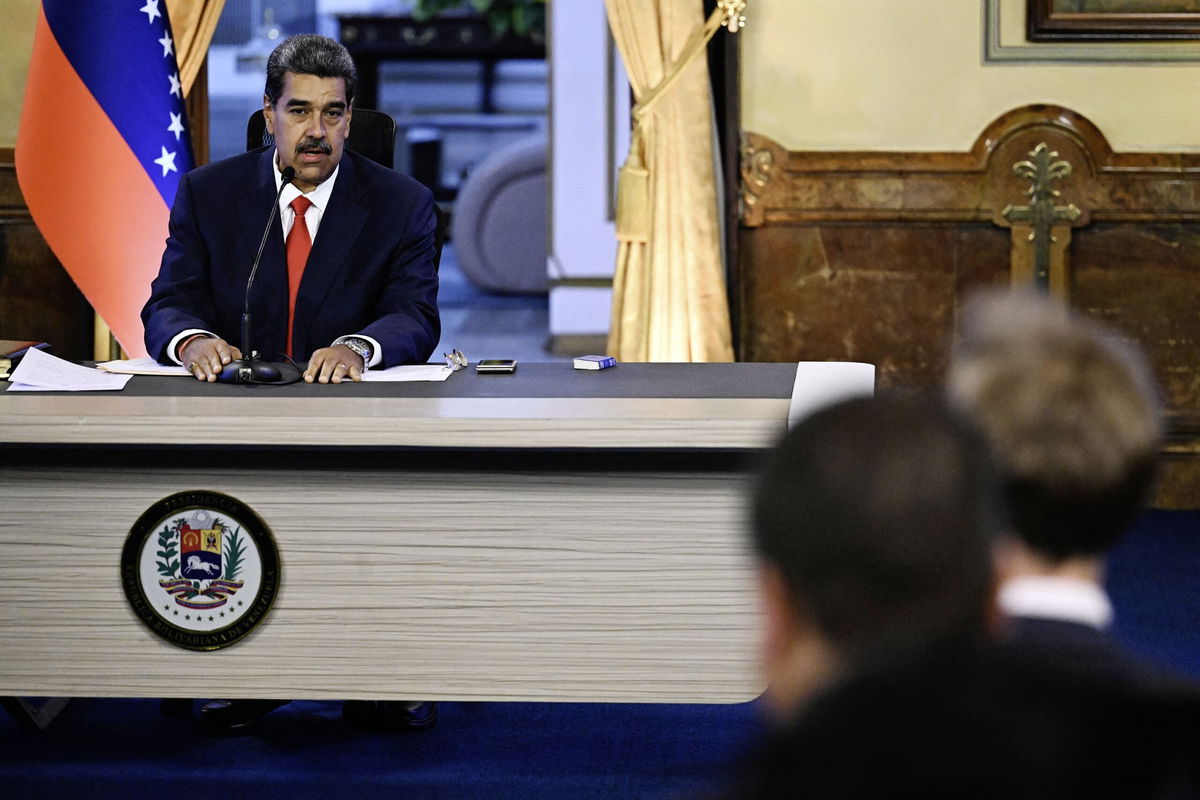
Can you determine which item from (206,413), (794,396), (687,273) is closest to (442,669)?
(206,413)

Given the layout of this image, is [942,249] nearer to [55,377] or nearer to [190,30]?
[190,30]

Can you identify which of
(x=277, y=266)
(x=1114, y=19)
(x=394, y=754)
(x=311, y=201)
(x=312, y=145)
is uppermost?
(x=1114, y=19)

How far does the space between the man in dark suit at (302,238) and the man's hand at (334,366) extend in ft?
0.85

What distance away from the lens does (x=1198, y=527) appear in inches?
177

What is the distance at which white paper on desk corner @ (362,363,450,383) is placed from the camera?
8.86 feet

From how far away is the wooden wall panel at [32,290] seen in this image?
4.70 metres

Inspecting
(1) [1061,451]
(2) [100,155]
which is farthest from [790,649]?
(2) [100,155]

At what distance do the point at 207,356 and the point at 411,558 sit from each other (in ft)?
1.84

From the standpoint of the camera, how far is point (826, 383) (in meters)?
2.57

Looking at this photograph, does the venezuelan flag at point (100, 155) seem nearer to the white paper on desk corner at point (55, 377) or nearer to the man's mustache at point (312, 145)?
the man's mustache at point (312, 145)

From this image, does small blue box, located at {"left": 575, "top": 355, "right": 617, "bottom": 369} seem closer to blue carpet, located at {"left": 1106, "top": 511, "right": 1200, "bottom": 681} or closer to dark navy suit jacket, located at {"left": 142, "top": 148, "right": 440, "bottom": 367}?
dark navy suit jacket, located at {"left": 142, "top": 148, "right": 440, "bottom": 367}

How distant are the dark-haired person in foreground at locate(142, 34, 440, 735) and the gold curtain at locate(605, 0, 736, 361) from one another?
64.1 inches

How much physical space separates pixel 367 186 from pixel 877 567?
8.00 ft

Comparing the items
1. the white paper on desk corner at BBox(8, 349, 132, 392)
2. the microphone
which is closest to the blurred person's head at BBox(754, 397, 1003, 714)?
the microphone
